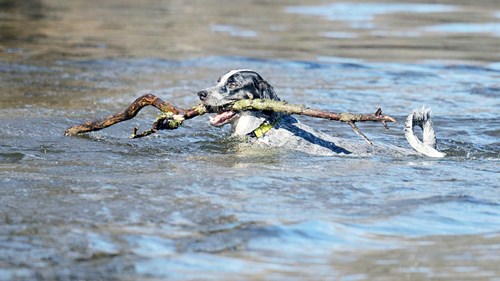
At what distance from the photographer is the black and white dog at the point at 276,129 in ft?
26.2

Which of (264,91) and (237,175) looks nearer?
(237,175)

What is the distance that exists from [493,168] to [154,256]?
3.48 m

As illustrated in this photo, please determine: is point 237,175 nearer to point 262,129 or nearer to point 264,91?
point 262,129

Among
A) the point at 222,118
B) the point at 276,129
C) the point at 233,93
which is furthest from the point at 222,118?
the point at 276,129

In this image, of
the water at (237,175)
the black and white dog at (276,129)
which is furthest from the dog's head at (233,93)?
the water at (237,175)

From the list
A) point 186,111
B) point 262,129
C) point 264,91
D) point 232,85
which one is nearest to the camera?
point 186,111

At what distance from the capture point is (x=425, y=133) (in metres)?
8.13

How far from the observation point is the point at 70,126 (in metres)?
9.14

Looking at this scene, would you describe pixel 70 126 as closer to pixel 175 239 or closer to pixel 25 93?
pixel 25 93

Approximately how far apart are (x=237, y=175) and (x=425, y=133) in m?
1.88

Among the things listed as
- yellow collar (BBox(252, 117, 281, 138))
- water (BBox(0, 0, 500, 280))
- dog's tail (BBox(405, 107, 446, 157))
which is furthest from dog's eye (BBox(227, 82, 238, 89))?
dog's tail (BBox(405, 107, 446, 157))

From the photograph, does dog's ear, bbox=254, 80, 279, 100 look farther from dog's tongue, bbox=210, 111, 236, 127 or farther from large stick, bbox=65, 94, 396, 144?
large stick, bbox=65, 94, 396, 144

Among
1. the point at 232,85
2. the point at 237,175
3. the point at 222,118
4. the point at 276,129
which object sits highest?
the point at 232,85

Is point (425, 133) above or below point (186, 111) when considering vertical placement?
below
